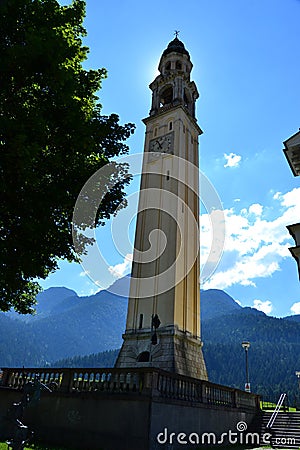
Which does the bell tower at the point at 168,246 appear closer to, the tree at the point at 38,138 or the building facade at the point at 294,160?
the building facade at the point at 294,160

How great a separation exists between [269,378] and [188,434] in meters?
157

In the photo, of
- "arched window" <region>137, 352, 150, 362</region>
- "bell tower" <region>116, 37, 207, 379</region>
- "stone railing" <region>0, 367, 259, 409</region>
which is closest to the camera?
"stone railing" <region>0, 367, 259, 409</region>

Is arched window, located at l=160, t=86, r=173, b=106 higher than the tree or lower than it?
higher

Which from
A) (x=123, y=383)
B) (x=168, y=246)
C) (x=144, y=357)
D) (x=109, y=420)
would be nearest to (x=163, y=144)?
(x=168, y=246)

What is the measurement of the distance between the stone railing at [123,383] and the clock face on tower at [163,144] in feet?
68.3

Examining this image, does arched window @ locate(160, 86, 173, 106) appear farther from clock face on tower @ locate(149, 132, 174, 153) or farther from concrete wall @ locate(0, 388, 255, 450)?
concrete wall @ locate(0, 388, 255, 450)

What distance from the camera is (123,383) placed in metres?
11.3

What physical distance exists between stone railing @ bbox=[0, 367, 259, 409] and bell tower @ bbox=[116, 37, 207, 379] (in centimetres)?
701

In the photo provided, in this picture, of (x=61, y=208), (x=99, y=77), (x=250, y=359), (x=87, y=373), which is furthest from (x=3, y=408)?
(x=250, y=359)

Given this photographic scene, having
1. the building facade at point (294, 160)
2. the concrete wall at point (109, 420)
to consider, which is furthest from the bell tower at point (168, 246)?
the building facade at point (294, 160)

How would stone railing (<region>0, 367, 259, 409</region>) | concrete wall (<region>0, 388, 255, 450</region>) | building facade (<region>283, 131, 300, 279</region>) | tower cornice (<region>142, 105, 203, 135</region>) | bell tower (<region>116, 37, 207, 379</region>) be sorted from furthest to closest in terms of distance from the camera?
tower cornice (<region>142, 105, 203, 135</region>) → bell tower (<region>116, 37, 207, 379</region>) → building facade (<region>283, 131, 300, 279</region>) → stone railing (<region>0, 367, 259, 409</region>) → concrete wall (<region>0, 388, 255, 450</region>)

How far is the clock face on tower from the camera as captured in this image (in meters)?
30.6

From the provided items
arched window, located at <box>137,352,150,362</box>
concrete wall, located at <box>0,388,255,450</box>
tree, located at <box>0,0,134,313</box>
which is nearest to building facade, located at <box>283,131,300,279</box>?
concrete wall, located at <box>0,388,255,450</box>

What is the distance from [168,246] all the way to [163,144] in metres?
10.3
